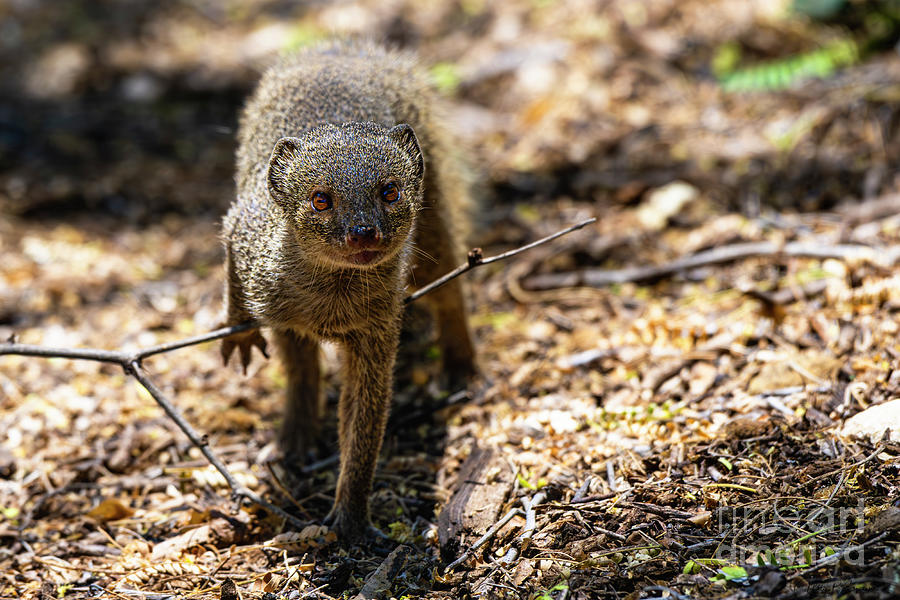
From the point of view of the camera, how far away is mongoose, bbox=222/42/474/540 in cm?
413

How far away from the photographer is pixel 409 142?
4.48 meters

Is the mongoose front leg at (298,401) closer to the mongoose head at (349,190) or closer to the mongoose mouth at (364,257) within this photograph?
the mongoose head at (349,190)

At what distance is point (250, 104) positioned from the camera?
5840 millimetres

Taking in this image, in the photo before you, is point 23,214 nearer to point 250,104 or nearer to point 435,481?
point 250,104

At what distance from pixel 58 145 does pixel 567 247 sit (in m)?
6.21

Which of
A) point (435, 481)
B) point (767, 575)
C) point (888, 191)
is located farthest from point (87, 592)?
point (888, 191)

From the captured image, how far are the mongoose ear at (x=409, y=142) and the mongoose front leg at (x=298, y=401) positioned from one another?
64.0 inches

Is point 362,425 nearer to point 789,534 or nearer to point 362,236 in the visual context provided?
point 362,236

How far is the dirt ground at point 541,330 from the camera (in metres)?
4.05

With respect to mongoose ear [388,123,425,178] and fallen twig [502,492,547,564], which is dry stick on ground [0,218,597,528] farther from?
fallen twig [502,492,547,564]

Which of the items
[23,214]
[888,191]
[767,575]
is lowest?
[767,575]

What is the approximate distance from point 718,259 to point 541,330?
1556 millimetres

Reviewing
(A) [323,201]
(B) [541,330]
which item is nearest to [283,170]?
(A) [323,201]

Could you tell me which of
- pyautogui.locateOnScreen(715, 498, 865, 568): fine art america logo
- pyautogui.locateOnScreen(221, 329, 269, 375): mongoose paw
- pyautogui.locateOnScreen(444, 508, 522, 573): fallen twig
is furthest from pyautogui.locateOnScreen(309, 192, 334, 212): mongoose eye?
pyautogui.locateOnScreen(715, 498, 865, 568): fine art america logo
